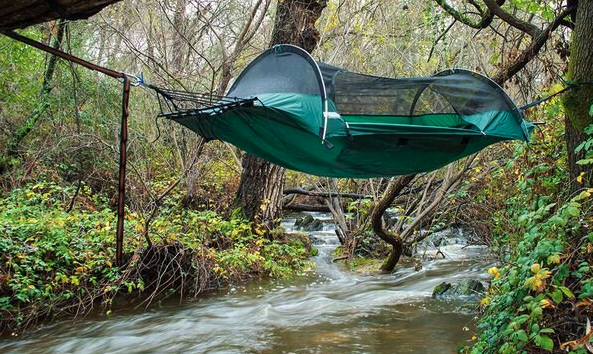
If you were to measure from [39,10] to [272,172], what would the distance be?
4.25m

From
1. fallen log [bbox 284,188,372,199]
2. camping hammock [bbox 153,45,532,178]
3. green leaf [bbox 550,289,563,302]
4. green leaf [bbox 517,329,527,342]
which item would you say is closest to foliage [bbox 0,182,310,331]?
fallen log [bbox 284,188,372,199]

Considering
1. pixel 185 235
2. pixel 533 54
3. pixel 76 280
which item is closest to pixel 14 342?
pixel 76 280

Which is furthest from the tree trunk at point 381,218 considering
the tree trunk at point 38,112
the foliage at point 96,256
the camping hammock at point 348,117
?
the tree trunk at point 38,112

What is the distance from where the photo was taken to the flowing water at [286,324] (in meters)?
3.30

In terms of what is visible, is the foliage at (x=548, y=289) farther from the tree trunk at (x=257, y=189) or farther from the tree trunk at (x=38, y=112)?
the tree trunk at (x=38, y=112)

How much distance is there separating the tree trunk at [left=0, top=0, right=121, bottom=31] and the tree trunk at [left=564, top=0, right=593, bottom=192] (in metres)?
1.90

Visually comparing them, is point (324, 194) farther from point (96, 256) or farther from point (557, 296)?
point (557, 296)

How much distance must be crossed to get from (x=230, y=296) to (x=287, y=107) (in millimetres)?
2484

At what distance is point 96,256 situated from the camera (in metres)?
3.95

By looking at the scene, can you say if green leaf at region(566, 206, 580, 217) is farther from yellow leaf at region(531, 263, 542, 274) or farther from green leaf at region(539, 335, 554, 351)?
green leaf at region(539, 335, 554, 351)

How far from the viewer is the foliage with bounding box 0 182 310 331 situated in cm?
360

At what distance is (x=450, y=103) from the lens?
2959 millimetres

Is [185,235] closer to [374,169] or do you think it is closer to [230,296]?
[230,296]

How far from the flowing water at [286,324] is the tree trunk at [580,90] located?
1.12 metres
